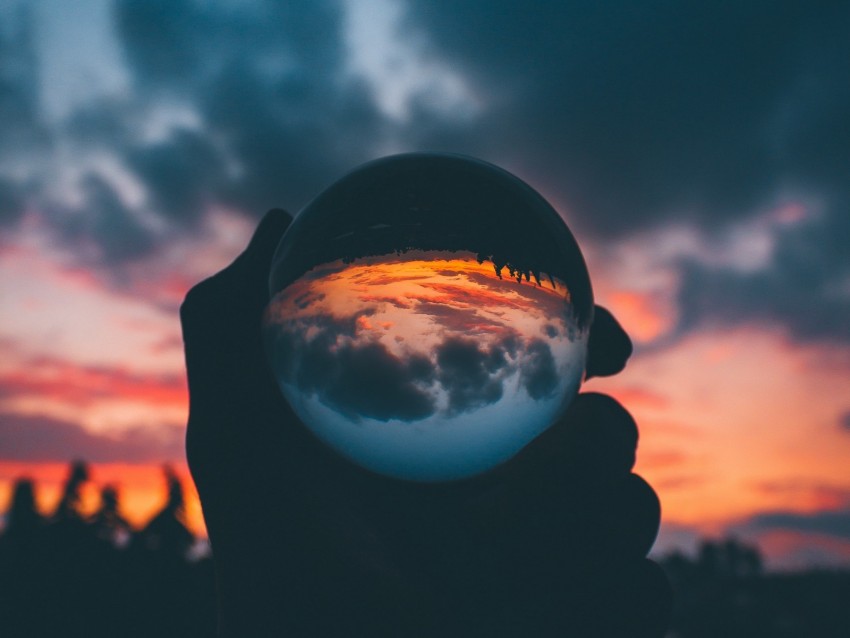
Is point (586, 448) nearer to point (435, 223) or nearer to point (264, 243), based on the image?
point (435, 223)

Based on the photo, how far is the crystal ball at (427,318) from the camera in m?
2.62

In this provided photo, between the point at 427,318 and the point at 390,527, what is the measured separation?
1614mm

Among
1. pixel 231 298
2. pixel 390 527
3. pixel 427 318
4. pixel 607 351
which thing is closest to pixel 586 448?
pixel 607 351

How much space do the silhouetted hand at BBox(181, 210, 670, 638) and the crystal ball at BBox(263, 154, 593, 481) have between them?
0.54 metres

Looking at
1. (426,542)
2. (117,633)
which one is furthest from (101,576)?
(426,542)

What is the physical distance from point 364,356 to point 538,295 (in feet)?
2.79

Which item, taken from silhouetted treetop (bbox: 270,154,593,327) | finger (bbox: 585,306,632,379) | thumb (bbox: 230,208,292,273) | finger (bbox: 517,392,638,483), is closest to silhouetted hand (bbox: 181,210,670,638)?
finger (bbox: 517,392,638,483)

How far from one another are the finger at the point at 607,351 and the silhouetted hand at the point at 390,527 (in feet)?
1.22

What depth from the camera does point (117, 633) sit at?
83.9ft

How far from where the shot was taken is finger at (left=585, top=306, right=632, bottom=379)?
4.04 metres

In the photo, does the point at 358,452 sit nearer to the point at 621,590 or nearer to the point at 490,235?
the point at 490,235

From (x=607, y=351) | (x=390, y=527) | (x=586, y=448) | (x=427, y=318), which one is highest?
(x=607, y=351)

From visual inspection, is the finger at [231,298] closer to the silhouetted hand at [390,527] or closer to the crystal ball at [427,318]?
the silhouetted hand at [390,527]

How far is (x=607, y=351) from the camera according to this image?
405cm
